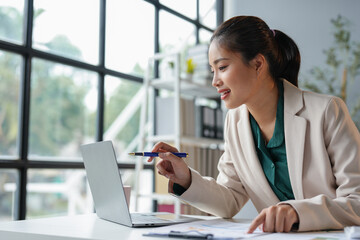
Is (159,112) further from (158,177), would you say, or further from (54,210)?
(54,210)

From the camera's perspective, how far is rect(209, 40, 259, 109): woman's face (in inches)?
56.6

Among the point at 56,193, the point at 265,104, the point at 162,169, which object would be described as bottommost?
the point at 56,193

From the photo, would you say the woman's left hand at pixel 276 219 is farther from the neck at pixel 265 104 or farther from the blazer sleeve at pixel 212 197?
the neck at pixel 265 104

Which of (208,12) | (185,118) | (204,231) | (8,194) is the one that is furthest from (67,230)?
(208,12)

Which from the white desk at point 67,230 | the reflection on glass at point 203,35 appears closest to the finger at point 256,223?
the white desk at point 67,230

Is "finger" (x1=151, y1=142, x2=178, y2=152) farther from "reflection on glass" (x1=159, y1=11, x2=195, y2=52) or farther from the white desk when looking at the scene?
"reflection on glass" (x1=159, y1=11, x2=195, y2=52)

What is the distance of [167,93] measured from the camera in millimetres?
3709

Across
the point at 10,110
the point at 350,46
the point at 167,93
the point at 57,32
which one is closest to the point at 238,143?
the point at 10,110

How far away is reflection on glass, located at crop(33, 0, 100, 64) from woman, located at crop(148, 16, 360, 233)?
155cm

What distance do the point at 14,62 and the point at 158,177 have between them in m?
1.38

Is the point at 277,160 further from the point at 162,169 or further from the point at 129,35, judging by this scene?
the point at 129,35

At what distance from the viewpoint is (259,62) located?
4.87 feet

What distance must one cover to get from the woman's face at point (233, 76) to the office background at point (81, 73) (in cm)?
145

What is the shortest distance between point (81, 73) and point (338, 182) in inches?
81.4
